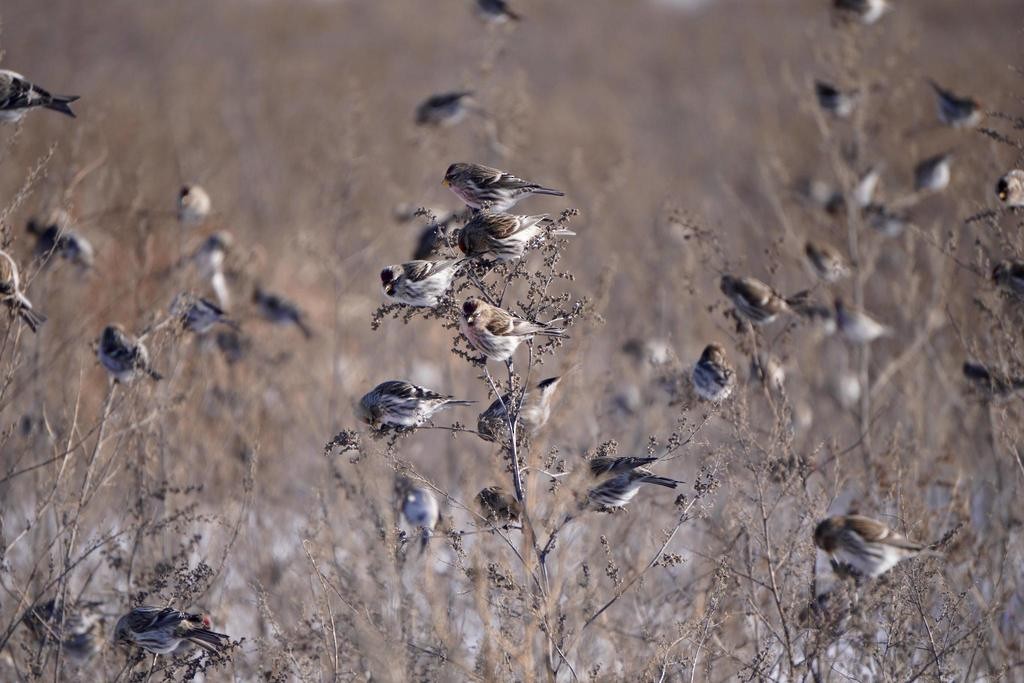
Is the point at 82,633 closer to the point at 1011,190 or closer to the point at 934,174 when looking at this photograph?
the point at 1011,190

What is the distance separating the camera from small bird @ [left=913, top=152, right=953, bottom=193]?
282 inches

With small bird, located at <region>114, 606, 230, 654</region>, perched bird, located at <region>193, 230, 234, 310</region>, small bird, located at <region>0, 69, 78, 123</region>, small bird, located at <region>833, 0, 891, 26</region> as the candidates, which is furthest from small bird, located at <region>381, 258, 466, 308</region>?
small bird, located at <region>833, 0, 891, 26</region>

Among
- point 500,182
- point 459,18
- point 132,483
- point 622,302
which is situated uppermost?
point 500,182

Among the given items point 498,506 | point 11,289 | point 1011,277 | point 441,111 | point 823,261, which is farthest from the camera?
point 441,111

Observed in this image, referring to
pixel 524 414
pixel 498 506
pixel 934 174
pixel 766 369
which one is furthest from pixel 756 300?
pixel 934 174

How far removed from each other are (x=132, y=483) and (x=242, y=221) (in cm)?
902

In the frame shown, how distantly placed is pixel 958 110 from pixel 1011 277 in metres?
3.26

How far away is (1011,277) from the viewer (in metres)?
4.30

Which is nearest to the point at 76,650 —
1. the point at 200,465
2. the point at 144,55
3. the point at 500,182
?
the point at 200,465

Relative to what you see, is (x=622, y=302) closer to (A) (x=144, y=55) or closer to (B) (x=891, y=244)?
(B) (x=891, y=244)

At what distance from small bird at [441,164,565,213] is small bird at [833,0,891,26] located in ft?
10.7

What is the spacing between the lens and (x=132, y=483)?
5.00m

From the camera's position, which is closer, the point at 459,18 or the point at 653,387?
the point at 653,387

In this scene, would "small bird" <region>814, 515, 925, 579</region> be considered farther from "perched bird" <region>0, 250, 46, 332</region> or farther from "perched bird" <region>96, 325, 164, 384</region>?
"perched bird" <region>0, 250, 46, 332</region>
